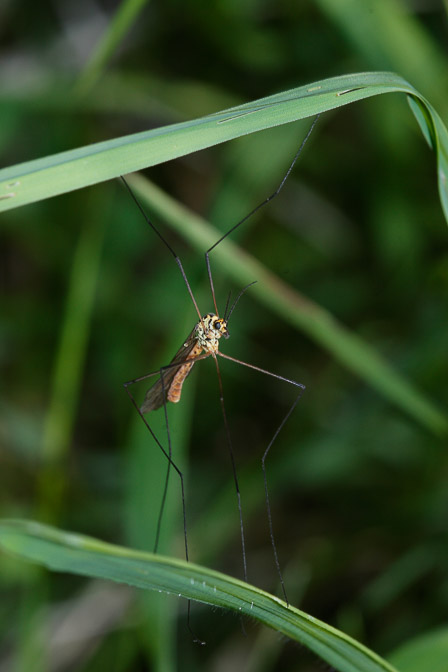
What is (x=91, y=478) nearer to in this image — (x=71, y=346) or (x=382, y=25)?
(x=71, y=346)

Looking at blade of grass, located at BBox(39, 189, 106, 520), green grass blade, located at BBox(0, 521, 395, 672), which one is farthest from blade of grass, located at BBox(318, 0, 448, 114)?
green grass blade, located at BBox(0, 521, 395, 672)

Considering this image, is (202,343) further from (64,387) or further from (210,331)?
(64,387)

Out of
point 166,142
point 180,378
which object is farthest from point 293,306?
point 166,142

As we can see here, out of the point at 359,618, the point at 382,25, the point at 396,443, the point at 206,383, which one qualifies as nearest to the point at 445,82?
the point at 382,25

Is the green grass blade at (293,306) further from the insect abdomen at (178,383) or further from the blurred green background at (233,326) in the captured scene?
the insect abdomen at (178,383)

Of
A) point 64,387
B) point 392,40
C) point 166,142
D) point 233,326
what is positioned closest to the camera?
point 166,142

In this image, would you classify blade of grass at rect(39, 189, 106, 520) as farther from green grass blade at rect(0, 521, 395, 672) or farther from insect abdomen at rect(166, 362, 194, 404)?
green grass blade at rect(0, 521, 395, 672)

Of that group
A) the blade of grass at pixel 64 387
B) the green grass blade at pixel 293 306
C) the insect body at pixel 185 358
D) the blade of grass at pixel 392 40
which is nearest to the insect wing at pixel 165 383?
the insect body at pixel 185 358
